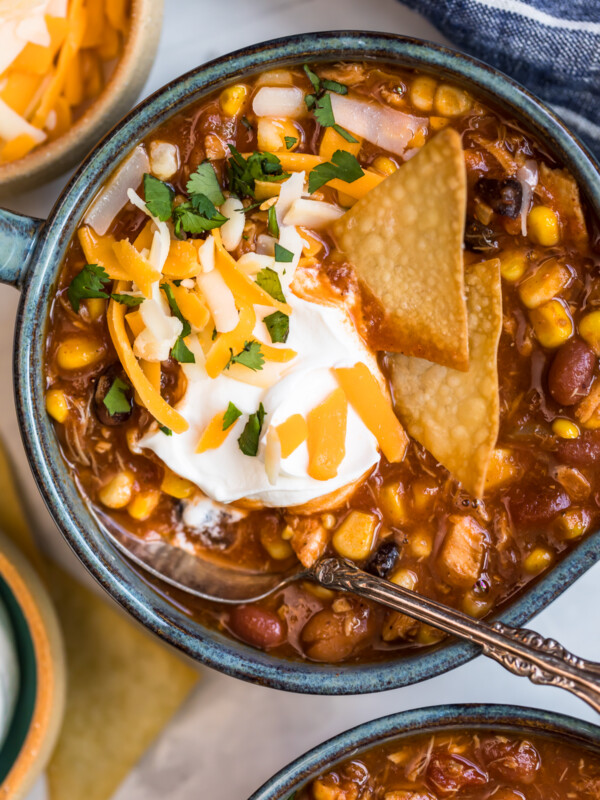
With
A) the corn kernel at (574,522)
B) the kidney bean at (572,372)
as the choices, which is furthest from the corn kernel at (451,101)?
the corn kernel at (574,522)

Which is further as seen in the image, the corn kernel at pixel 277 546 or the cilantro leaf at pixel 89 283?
the corn kernel at pixel 277 546

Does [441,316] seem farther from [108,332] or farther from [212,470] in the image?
[108,332]

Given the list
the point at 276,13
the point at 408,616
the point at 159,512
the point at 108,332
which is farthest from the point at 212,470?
the point at 276,13

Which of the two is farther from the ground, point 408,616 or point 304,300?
point 304,300

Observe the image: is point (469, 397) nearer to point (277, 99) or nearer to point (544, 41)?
point (277, 99)

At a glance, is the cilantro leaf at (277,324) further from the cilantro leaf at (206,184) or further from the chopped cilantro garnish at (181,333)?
the cilantro leaf at (206,184)

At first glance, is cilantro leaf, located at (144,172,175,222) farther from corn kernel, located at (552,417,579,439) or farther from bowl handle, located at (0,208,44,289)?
corn kernel, located at (552,417,579,439)
